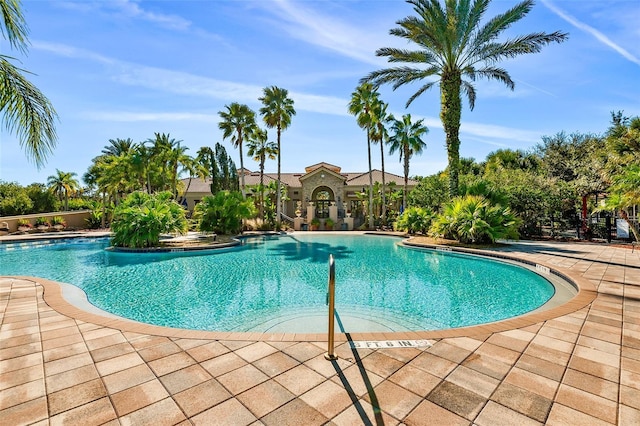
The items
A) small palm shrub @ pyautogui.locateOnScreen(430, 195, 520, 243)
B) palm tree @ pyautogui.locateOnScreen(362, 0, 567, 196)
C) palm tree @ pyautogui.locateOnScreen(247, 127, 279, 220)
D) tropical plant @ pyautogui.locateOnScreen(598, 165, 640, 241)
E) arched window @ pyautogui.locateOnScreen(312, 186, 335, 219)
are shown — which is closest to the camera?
tropical plant @ pyautogui.locateOnScreen(598, 165, 640, 241)

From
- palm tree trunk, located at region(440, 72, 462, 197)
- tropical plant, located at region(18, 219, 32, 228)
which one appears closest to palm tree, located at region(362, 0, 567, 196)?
palm tree trunk, located at region(440, 72, 462, 197)

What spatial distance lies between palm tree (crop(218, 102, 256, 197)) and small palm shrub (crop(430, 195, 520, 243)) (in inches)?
635

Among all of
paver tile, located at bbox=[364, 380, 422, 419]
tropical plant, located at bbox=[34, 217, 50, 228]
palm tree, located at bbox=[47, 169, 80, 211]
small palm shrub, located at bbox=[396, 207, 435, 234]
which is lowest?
paver tile, located at bbox=[364, 380, 422, 419]

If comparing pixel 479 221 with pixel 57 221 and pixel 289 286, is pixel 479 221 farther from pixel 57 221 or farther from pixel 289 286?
pixel 57 221

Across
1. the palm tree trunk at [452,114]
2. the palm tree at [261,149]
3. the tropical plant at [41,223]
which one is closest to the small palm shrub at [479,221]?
the palm tree trunk at [452,114]

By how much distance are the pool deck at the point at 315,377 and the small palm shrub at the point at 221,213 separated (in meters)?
16.5

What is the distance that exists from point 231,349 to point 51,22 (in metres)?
7.77

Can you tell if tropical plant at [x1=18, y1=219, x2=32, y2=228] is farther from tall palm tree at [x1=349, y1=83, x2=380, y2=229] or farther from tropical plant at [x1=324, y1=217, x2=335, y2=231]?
tall palm tree at [x1=349, y1=83, x2=380, y2=229]

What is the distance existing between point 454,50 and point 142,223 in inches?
713

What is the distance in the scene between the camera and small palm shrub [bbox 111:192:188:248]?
50.3ft

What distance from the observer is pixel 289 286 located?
9047 millimetres

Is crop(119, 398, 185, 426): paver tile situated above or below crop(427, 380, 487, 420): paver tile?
below

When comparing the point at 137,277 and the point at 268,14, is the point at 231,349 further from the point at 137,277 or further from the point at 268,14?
the point at 268,14

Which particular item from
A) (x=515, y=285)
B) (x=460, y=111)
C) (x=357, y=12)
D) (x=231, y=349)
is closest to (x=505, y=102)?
(x=460, y=111)
